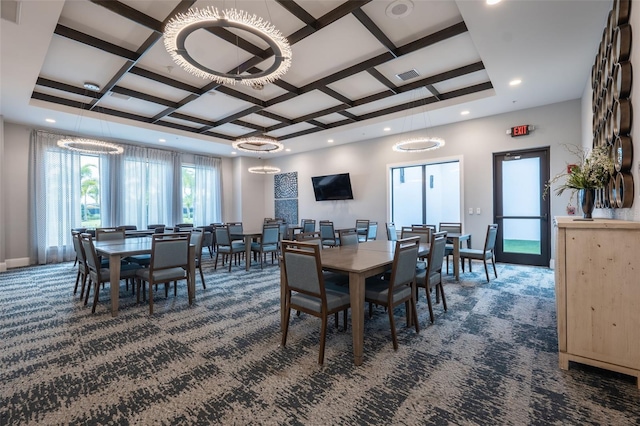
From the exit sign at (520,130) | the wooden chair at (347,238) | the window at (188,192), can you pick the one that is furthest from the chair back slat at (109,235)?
the exit sign at (520,130)

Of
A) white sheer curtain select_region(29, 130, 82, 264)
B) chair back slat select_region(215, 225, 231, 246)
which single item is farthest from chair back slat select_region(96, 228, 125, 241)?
white sheer curtain select_region(29, 130, 82, 264)

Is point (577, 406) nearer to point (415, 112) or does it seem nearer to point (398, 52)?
point (398, 52)

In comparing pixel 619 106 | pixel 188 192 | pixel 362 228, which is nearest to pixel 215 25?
pixel 619 106

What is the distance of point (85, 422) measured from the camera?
5.54 ft

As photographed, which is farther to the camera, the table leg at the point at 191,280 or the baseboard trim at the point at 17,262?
the baseboard trim at the point at 17,262

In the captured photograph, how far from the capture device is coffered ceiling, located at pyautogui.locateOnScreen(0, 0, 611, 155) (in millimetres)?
3174

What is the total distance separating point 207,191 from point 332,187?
4238mm

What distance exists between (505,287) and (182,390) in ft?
14.6

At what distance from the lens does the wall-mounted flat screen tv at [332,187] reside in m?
8.59

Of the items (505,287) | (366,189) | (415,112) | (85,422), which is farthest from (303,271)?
(366,189)

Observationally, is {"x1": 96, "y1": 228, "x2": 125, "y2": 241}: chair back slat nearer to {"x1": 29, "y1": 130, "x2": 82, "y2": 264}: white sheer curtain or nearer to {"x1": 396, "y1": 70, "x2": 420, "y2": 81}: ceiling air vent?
{"x1": 29, "y1": 130, "x2": 82, "y2": 264}: white sheer curtain

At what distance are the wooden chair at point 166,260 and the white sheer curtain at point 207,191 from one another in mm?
6183

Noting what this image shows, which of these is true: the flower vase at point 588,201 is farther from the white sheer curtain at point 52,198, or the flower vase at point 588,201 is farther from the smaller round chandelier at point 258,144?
the white sheer curtain at point 52,198

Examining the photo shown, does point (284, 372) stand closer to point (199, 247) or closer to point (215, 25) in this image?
point (215, 25)
